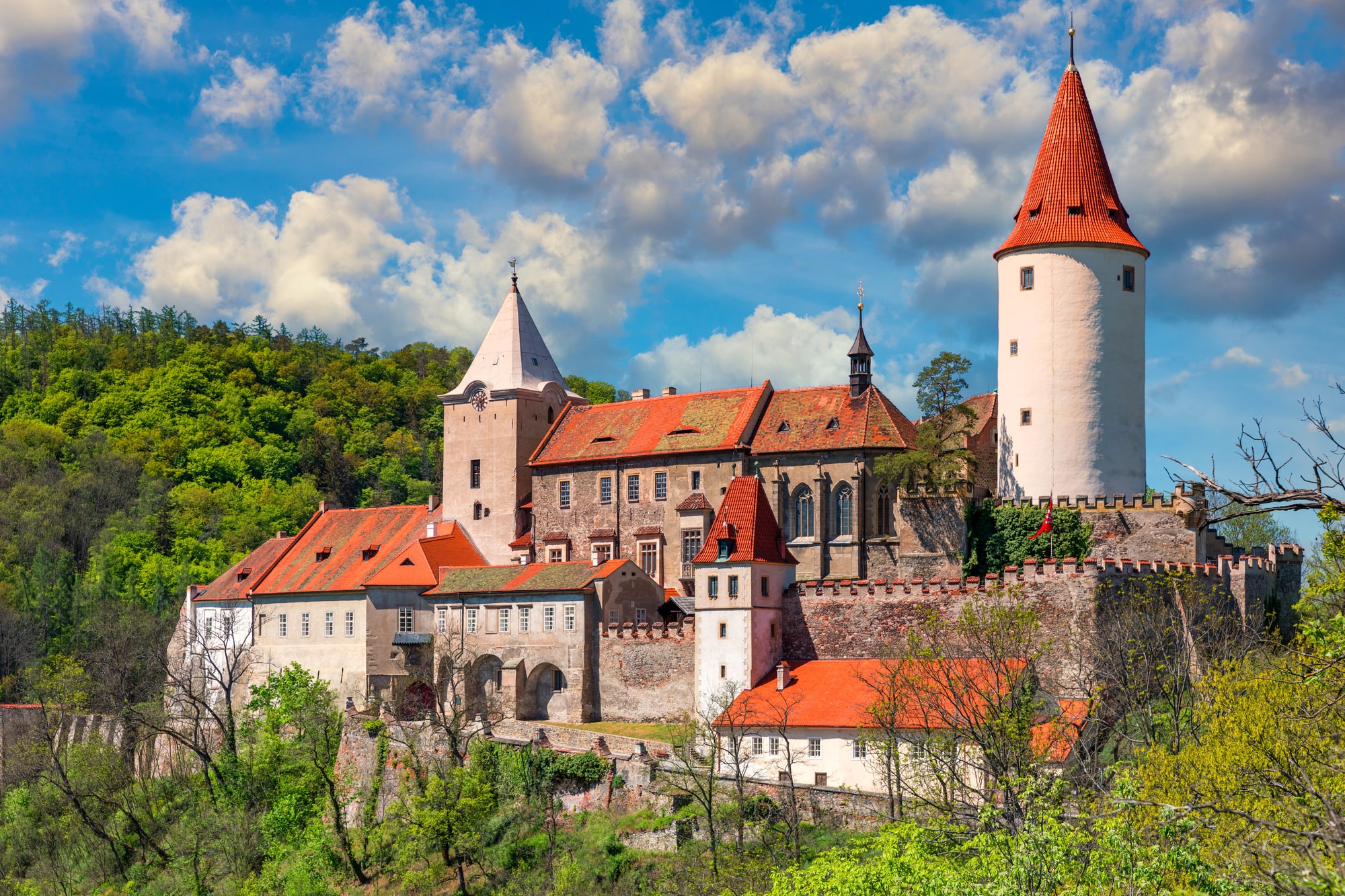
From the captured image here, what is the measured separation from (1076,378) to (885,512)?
28.9 ft

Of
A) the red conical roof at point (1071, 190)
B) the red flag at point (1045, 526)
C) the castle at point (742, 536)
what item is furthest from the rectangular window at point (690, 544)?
the red conical roof at point (1071, 190)

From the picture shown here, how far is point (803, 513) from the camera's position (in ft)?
183

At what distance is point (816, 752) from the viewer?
144 feet

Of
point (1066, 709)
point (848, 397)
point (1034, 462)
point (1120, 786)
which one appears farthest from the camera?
point (848, 397)

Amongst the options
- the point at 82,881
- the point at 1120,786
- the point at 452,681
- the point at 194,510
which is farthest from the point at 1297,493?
the point at 194,510

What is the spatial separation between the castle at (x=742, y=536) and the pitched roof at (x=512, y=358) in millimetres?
315

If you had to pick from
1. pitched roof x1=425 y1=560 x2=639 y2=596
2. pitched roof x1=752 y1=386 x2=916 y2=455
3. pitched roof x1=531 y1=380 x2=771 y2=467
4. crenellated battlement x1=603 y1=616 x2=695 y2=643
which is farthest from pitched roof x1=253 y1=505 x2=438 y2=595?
pitched roof x1=752 y1=386 x2=916 y2=455

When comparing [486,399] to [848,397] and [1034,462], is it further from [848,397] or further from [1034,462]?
[1034,462]

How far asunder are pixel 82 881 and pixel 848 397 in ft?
115

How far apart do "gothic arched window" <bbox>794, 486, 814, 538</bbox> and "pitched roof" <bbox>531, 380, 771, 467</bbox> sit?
3.40 m

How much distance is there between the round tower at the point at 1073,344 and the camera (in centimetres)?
5166

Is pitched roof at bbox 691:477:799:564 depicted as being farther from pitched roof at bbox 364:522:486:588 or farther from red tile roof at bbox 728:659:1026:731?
pitched roof at bbox 364:522:486:588

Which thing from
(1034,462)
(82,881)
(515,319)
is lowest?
(82,881)

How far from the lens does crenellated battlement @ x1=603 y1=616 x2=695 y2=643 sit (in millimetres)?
50550
